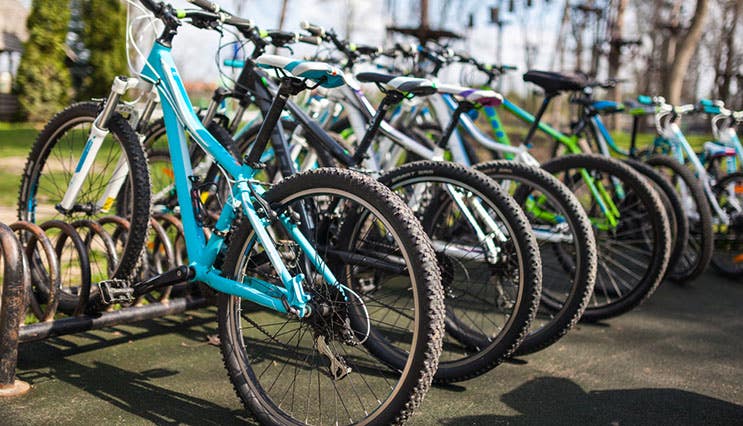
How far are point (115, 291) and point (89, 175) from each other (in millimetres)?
716

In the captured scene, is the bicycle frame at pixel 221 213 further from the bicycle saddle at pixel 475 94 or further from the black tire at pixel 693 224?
the black tire at pixel 693 224

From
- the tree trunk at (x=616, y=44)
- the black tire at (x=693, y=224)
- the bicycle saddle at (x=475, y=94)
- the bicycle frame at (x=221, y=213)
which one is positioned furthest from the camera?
the tree trunk at (x=616, y=44)

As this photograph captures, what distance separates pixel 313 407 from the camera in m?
2.45

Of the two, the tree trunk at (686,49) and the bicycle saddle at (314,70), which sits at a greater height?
the tree trunk at (686,49)

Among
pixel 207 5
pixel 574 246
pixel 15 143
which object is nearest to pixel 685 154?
pixel 574 246

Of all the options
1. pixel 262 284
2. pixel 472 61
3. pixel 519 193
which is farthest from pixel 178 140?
pixel 472 61

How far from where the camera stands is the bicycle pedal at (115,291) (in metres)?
2.57

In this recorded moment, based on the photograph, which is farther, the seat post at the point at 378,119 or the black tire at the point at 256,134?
the black tire at the point at 256,134

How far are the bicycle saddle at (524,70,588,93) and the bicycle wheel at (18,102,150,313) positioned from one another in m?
2.32

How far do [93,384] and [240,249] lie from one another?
0.81 metres

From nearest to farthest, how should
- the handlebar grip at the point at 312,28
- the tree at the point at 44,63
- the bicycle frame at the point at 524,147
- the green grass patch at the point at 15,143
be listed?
the handlebar grip at the point at 312,28 → the bicycle frame at the point at 524,147 → the green grass patch at the point at 15,143 → the tree at the point at 44,63

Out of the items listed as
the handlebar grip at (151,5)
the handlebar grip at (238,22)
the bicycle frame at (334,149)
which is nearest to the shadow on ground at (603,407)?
the bicycle frame at (334,149)

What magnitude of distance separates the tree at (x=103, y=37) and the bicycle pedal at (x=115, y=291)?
1605 cm

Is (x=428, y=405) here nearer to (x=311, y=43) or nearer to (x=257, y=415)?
(x=257, y=415)
